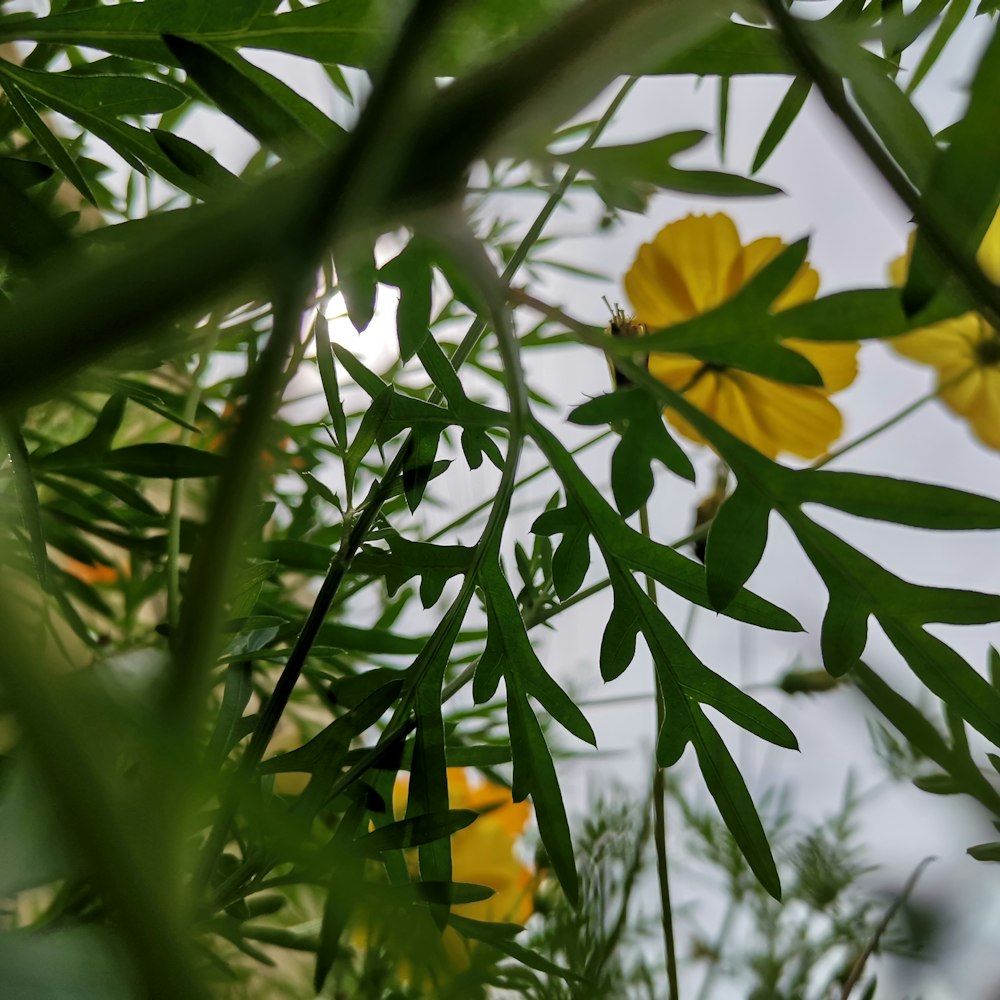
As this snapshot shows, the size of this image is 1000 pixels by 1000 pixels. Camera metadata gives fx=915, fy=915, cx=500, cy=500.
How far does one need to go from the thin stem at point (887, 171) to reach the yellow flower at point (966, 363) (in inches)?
9.8

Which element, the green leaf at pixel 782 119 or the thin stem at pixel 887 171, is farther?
the green leaf at pixel 782 119

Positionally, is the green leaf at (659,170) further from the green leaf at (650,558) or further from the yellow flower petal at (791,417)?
the yellow flower petal at (791,417)

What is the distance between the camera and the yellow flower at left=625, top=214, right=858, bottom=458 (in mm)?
330

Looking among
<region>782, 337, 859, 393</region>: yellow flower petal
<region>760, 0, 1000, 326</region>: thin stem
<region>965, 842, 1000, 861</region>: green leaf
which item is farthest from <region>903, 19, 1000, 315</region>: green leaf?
<region>782, 337, 859, 393</region>: yellow flower petal

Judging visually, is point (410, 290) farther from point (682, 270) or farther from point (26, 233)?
point (682, 270)

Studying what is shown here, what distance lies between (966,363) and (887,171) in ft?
1.02

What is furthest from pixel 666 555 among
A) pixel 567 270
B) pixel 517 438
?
pixel 567 270

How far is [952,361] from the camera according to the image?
364 mm

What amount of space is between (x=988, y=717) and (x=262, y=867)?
5.9 inches

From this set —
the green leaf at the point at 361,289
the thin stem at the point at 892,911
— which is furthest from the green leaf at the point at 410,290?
the thin stem at the point at 892,911

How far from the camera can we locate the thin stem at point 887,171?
82 mm

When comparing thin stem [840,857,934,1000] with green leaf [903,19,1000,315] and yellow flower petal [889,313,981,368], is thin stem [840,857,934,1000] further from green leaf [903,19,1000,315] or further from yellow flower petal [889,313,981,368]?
yellow flower petal [889,313,981,368]

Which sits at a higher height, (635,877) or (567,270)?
(567,270)

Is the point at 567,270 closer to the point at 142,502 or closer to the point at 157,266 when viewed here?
the point at 142,502
